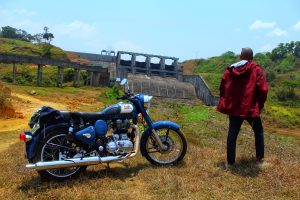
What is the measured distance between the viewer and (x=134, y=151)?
585 centimetres

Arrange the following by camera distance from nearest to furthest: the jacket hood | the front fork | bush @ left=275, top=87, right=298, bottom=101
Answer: the jacket hood → the front fork → bush @ left=275, top=87, right=298, bottom=101

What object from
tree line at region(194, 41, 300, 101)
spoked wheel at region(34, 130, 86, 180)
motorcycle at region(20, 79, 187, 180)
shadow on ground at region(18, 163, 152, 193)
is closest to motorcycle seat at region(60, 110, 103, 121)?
motorcycle at region(20, 79, 187, 180)

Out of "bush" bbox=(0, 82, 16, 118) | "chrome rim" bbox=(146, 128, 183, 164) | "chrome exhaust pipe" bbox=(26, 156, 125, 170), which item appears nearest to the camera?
"chrome exhaust pipe" bbox=(26, 156, 125, 170)

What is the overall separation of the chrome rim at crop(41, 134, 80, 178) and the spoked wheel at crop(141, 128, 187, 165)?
1342 mm

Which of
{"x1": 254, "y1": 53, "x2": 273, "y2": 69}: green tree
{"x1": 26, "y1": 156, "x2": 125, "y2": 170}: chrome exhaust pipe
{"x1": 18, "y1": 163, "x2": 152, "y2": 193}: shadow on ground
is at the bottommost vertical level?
{"x1": 18, "y1": 163, "x2": 152, "y2": 193}: shadow on ground

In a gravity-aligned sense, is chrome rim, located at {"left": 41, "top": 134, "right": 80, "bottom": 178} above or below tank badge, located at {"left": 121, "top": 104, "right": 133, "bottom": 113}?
below

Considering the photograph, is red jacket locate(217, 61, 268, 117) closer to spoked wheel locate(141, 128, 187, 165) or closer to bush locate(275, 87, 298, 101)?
spoked wheel locate(141, 128, 187, 165)

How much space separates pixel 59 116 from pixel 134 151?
126cm

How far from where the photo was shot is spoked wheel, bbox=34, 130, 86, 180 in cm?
524

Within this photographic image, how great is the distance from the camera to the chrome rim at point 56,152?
529 cm

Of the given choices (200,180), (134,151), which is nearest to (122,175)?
(134,151)

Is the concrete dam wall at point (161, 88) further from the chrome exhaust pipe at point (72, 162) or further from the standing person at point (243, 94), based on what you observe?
the chrome exhaust pipe at point (72, 162)

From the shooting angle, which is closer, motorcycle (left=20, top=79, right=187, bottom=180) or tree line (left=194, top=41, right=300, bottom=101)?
motorcycle (left=20, top=79, right=187, bottom=180)

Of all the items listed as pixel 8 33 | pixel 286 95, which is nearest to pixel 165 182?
pixel 286 95
